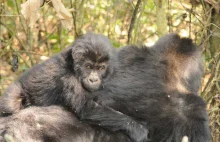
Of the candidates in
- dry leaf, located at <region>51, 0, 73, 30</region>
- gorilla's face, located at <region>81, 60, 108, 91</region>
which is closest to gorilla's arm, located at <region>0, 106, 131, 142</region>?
gorilla's face, located at <region>81, 60, 108, 91</region>

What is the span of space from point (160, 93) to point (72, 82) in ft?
2.80

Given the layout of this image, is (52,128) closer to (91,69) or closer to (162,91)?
(91,69)

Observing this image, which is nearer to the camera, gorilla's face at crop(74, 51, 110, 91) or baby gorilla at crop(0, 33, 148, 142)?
baby gorilla at crop(0, 33, 148, 142)

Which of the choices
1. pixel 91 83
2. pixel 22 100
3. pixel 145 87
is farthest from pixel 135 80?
pixel 22 100

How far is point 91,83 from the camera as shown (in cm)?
466

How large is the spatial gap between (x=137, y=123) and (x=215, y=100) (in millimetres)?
1668

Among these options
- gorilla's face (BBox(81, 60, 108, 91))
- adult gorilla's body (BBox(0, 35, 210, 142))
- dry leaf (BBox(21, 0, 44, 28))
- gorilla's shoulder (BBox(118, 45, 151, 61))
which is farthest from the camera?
gorilla's shoulder (BBox(118, 45, 151, 61))

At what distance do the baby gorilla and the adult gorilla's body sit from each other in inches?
Result: 3.6

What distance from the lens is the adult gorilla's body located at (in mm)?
4512

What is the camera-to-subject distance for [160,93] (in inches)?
184

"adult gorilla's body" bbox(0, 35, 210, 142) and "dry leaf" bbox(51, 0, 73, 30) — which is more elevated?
"dry leaf" bbox(51, 0, 73, 30)

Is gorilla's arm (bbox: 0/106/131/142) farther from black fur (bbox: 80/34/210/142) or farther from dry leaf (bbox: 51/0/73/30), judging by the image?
dry leaf (bbox: 51/0/73/30)

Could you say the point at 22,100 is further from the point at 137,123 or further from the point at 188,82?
the point at 188,82

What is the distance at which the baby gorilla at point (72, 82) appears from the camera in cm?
446
